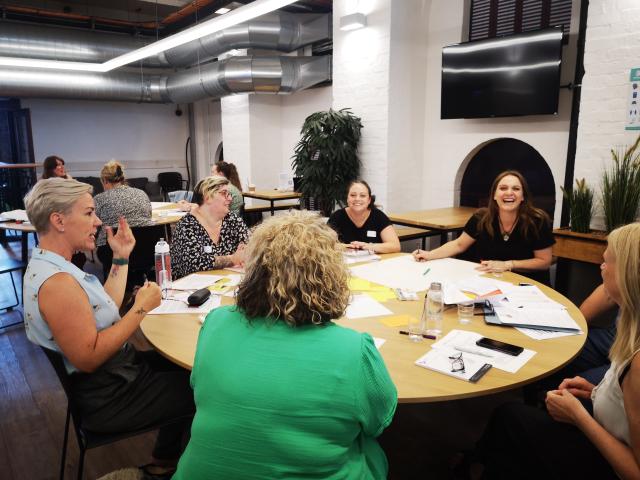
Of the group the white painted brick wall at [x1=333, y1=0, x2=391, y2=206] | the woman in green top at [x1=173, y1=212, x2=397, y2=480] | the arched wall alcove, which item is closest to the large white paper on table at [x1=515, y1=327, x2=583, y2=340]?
the woman in green top at [x1=173, y1=212, x2=397, y2=480]

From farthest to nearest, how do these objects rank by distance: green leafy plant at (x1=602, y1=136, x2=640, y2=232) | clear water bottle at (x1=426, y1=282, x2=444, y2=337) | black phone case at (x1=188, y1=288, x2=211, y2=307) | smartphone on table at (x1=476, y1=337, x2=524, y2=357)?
green leafy plant at (x1=602, y1=136, x2=640, y2=232)
black phone case at (x1=188, y1=288, x2=211, y2=307)
clear water bottle at (x1=426, y1=282, x2=444, y2=337)
smartphone on table at (x1=476, y1=337, x2=524, y2=357)

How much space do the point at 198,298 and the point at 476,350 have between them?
46.4 inches

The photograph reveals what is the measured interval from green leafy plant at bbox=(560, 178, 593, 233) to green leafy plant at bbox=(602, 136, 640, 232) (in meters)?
0.12

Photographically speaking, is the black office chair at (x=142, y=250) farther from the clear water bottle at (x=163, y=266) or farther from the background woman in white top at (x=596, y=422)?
the background woman in white top at (x=596, y=422)

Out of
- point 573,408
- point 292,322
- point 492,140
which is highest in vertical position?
point 492,140

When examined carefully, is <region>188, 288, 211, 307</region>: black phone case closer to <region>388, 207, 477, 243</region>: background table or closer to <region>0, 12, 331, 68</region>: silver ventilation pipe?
<region>388, 207, 477, 243</region>: background table

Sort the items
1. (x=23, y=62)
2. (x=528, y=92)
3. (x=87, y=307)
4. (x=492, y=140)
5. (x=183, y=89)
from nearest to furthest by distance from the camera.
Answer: (x=87, y=307) < (x=528, y=92) < (x=492, y=140) < (x=23, y=62) < (x=183, y=89)

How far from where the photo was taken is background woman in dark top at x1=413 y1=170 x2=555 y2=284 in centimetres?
290

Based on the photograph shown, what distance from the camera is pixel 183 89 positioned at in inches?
321

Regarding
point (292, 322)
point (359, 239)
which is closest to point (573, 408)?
point (292, 322)

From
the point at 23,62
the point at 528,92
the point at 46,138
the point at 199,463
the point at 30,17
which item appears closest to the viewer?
the point at 199,463

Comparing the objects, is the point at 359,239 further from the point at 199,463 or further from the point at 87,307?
the point at 199,463

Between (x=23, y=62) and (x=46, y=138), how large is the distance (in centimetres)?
364

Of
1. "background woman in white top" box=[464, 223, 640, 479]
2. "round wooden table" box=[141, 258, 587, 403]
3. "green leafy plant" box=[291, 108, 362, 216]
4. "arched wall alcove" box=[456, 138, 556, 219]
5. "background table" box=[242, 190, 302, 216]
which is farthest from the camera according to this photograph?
"background table" box=[242, 190, 302, 216]
